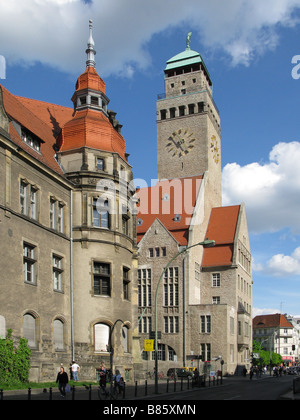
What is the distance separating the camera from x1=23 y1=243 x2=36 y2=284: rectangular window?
93.1 ft

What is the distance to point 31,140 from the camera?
32.7m

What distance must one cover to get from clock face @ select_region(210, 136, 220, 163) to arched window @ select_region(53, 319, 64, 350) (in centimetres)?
4681

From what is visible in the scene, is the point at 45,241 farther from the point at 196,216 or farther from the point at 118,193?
the point at 196,216

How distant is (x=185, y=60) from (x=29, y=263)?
183 ft

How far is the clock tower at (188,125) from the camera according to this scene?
72.8 metres

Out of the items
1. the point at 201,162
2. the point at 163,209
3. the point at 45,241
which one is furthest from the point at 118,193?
the point at 201,162

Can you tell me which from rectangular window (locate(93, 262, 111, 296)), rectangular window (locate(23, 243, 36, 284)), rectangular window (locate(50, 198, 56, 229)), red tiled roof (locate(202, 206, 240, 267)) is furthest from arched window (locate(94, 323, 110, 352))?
red tiled roof (locate(202, 206, 240, 267))

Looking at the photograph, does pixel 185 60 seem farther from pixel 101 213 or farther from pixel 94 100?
pixel 101 213

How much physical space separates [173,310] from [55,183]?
102ft

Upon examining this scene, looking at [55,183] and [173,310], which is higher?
[55,183]

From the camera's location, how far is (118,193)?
35.6m

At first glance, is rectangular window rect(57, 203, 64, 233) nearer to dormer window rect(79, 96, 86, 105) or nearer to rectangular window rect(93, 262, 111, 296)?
rectangular window rect(93, 262, 111, 296)

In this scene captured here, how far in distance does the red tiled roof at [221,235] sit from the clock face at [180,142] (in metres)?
8.84

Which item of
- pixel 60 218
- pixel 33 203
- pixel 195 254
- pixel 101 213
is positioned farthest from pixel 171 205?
pixel 33 203
